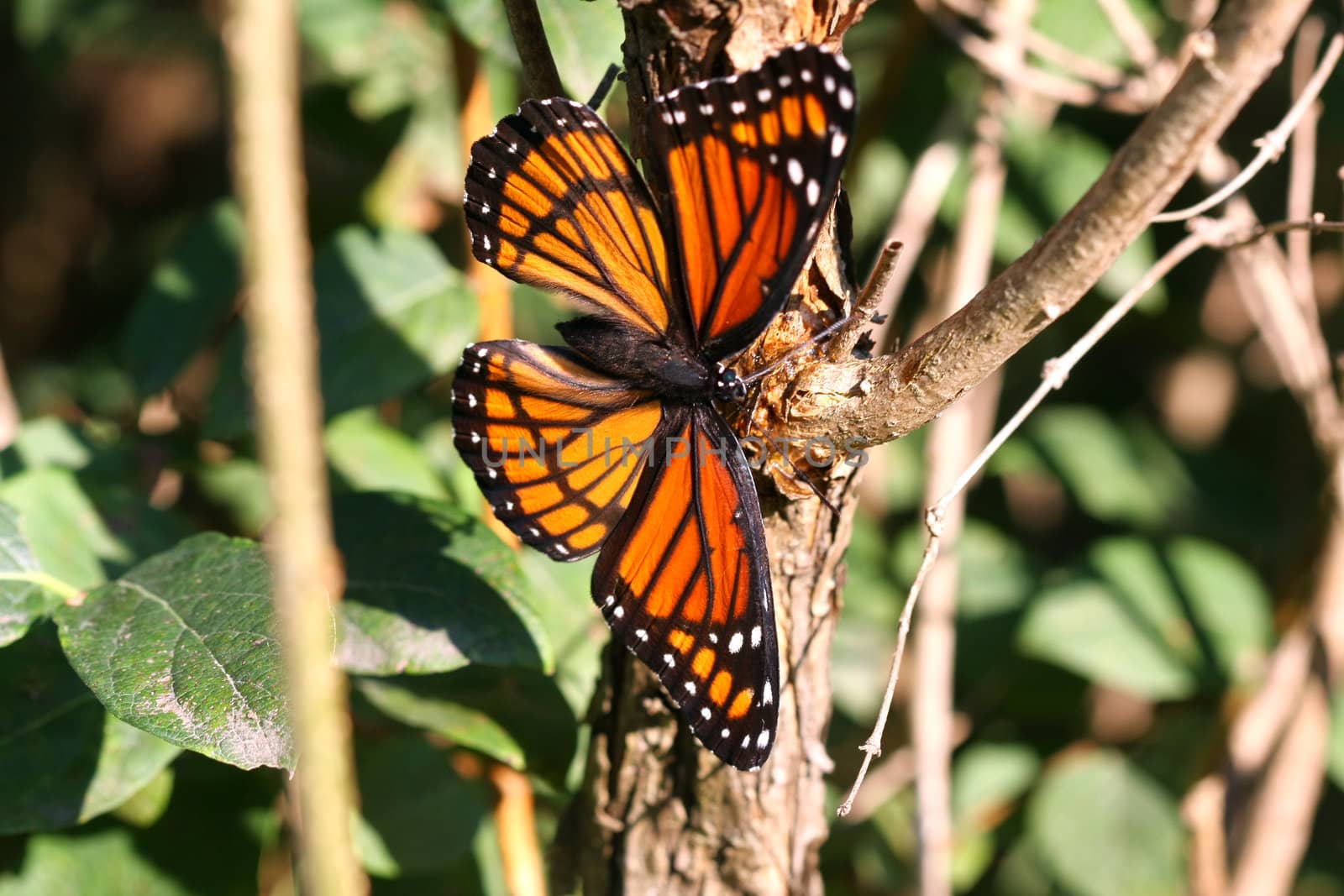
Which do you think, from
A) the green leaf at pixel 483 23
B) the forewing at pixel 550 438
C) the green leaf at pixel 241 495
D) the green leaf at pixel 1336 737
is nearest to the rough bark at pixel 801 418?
the forewing at pixel 550 438

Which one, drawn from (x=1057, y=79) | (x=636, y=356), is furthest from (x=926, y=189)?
(x=636, y=356)

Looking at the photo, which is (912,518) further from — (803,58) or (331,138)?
(803,58)

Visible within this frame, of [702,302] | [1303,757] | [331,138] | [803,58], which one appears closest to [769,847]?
[702,302]

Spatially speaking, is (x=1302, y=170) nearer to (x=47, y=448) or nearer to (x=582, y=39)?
(x=582, y=39)

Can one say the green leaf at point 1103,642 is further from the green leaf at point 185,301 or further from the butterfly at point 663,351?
the green leaf at point 185,301

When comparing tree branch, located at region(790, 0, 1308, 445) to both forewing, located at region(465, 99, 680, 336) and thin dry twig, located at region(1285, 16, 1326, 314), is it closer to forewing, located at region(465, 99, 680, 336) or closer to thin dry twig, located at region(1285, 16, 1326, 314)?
forewing, located at region(465, 99, 680, 336)

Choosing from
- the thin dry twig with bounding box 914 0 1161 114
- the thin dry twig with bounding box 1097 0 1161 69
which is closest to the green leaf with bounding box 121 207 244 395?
the thin dry twig with bounding box 914 0 1161 114
